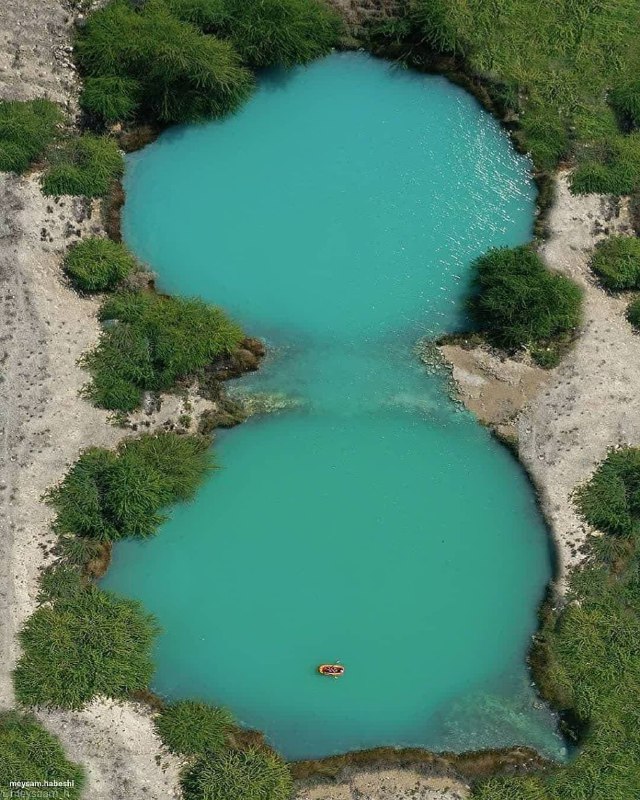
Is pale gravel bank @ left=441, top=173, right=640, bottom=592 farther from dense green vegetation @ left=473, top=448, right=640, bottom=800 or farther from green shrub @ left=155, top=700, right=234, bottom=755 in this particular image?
green shrub @ left=155, top=700, right=234, bottom=755

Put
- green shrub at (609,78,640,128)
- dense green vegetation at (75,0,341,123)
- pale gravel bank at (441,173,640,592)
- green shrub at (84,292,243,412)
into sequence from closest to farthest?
green shrub at (84,292,243,412)
pale gravel bank at (441,173,640,592)
dense green vegetation at (75,0,341,123)
green shrub at (609,78,640,128)

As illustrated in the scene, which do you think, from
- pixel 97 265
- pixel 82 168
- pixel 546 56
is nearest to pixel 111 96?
pixel 82 168

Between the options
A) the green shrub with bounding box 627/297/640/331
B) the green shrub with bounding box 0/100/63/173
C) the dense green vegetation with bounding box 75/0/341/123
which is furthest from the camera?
the dense green vegetation with bounding box 75/0/341/123

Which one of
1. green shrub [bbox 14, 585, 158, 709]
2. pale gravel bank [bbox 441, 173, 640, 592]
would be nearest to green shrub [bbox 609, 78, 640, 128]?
pale gravel bank [bbox 441, 173, 640, 592]

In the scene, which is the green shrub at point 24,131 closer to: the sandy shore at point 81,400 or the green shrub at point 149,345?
the sandy shore at point 81,400

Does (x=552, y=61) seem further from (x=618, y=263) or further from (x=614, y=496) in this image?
(x=614, y=496)

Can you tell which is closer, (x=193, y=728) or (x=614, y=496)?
(x=193, y=728)

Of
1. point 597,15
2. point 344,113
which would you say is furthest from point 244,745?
point 597,15
